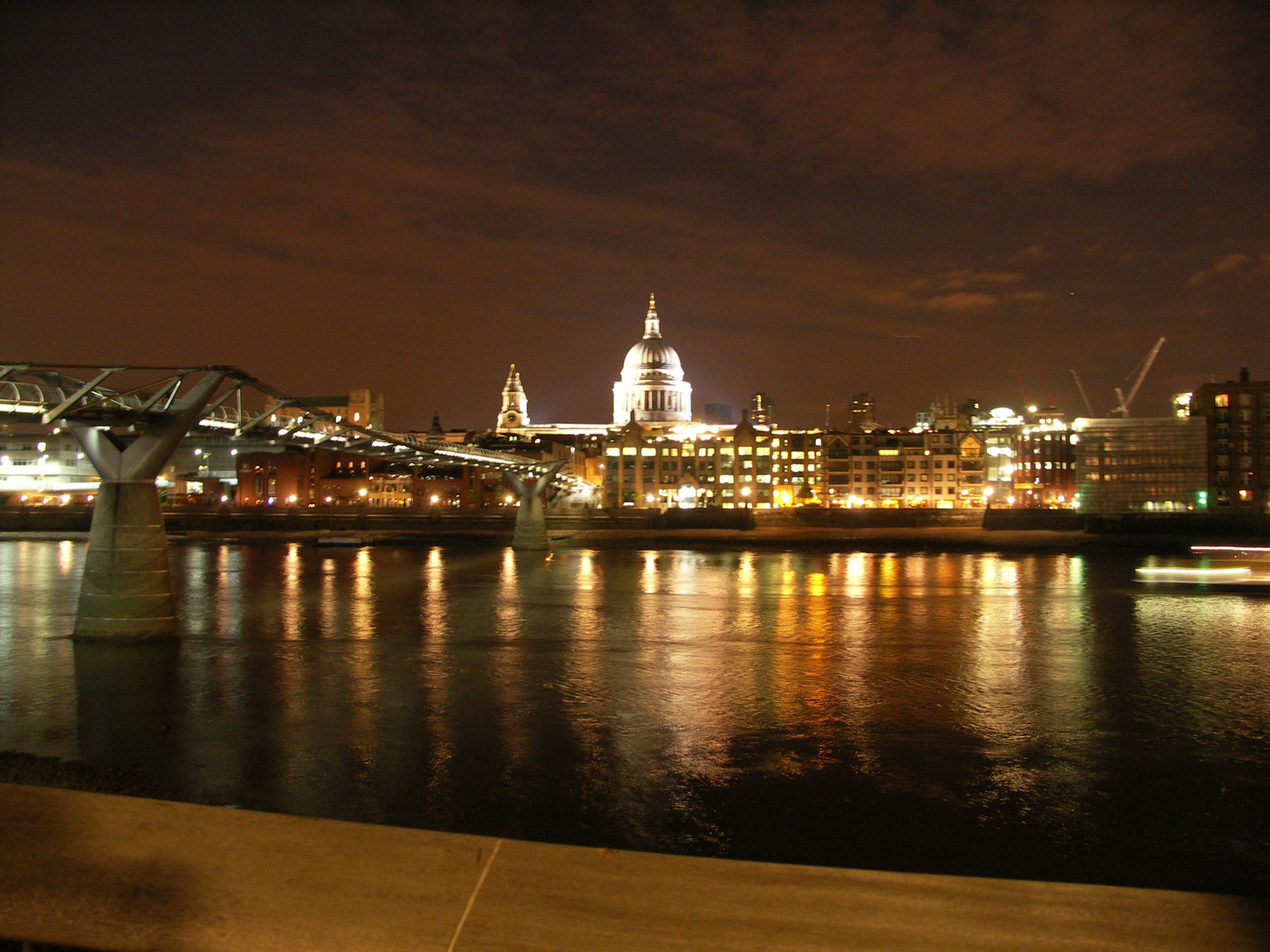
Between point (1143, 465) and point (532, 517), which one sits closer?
point (532, 517)

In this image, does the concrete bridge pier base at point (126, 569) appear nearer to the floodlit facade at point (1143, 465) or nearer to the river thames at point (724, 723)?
the river thames at point (724, 723)

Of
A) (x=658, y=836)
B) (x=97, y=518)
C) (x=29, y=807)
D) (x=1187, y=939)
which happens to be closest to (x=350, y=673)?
(x=97, y=518)

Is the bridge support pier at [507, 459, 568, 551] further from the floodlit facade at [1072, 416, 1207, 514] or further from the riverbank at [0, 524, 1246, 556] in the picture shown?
the floodlit facade at [1072, 416, 1207, 514]

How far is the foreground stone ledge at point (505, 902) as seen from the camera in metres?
4.91

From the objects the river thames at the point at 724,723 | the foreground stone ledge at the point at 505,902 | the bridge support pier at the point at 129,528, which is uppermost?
the bridge support pier at the point at 129,528

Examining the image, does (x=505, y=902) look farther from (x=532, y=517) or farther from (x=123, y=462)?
Answer: (x=532, y=517)

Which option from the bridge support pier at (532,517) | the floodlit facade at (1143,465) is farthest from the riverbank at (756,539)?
the floodlit facade at (1143,465)

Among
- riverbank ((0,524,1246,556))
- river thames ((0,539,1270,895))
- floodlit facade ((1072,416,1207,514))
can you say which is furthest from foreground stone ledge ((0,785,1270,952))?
floodlit facade ((1072,416,1207,514))

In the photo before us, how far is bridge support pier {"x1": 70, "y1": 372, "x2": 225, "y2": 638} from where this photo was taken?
2028cm

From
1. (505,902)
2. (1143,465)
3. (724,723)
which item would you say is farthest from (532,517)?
(1143,465)

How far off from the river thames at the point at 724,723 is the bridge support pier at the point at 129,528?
953 mm

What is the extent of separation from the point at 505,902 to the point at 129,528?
18553 mm

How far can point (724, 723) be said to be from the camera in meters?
14.4

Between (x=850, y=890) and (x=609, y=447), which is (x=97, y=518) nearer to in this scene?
(x=850, y=890)
